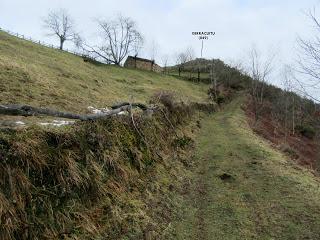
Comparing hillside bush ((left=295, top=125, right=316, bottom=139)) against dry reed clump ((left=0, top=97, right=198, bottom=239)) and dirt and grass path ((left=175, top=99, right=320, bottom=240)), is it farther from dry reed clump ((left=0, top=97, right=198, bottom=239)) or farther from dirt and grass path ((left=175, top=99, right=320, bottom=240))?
dry reed clump ((left=0, top=97, right=198, bottom=239))

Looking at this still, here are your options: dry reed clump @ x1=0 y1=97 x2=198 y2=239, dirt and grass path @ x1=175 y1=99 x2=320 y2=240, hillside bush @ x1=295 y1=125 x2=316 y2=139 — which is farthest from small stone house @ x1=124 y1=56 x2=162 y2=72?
dry reed clump @ x1=0 y1=97 x2=198 y2=239

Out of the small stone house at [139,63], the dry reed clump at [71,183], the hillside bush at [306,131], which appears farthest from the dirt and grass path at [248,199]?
the small stone house at [139,63]

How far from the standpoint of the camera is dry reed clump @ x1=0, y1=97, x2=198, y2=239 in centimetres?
716

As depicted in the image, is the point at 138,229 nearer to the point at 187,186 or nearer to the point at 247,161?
the point at 187,186

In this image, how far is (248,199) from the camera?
13469 millimetres

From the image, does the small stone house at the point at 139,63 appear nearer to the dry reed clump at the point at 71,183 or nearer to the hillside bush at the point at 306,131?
the hillside bush at the point at 306,131

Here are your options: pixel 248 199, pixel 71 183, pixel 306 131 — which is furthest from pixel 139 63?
pixel 71 183

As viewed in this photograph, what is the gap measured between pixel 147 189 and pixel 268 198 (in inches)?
169

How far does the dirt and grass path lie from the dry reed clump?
1.81 meters

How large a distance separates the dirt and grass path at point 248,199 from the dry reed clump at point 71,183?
181 cm

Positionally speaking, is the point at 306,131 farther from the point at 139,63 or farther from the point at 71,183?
the point at 71,183

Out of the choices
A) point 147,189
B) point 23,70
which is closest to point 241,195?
point 147,189

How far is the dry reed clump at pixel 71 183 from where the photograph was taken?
7156 mm

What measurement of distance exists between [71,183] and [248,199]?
6.97 m
